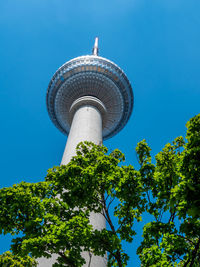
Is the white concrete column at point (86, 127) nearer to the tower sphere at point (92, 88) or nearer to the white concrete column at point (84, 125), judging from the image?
the white concrete column at point (84, 125)

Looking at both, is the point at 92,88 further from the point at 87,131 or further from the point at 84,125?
the point at 87,131

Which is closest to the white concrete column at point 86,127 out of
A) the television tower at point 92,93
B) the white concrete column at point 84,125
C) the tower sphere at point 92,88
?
the white concrete column at point 84,125

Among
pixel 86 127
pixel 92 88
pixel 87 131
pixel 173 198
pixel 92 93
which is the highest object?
pixel 92 88

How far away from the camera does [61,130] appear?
41875mm

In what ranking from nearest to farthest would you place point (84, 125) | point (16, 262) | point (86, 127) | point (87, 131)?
1. point (16, 262)
2. point (87, 131)
3. point (86, 127)
4. point (84, 125)

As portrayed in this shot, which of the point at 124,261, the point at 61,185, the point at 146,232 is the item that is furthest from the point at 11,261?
the point at 146,232

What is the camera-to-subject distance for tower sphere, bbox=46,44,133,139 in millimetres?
36656

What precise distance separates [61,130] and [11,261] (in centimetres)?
2815

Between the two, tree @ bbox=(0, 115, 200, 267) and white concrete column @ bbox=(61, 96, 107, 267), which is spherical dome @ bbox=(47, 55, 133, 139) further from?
tree @ bbox=(0, 115, 200, 267)

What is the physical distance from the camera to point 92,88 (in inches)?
1438

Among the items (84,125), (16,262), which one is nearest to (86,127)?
(84,125)

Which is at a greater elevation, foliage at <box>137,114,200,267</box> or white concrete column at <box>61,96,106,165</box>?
white concrete column at <box>61,96,106,165</box>

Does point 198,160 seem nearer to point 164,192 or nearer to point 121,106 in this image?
point 164,192

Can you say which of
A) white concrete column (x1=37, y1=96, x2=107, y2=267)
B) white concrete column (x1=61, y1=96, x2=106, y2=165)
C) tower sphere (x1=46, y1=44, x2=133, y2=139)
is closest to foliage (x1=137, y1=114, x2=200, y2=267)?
white concrete column (x1=37, y1=96, x2=107, y2=267)
